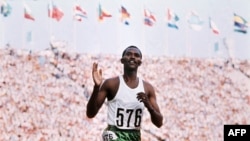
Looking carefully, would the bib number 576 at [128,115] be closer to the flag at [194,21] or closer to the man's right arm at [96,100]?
the man's right arm at [96,100]

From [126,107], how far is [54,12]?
78 centimetres

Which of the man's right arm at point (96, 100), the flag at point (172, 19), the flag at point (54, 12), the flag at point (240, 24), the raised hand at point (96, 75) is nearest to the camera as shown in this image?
the raised hand at point (96, 75)

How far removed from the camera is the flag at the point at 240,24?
3.83 meters

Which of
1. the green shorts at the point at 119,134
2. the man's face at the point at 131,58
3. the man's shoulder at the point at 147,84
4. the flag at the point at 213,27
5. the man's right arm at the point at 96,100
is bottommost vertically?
the green shorts at the point at 119,134

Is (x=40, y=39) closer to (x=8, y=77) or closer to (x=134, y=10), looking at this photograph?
(x=8, y=77)

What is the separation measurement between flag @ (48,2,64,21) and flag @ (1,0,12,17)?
0.26 meters

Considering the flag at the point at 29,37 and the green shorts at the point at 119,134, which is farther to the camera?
the flag at the point at 29,37

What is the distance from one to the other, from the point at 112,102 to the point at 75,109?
0.92 ft

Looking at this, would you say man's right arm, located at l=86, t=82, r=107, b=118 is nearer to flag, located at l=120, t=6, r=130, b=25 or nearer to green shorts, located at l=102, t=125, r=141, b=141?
green shorts, located at l=102, t=125, r=141, b=141

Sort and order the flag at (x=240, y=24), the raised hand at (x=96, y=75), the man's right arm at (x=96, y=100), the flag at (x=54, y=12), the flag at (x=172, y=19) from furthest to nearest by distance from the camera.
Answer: the flag at (x=240, y=24) → the flag at (x=172, y=19) → the flag at (x=54, y=12) → the man's right arm at (x=96, y=100) → the raised hand at (x=96, y=75)

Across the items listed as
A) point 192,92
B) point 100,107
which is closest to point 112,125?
point 100,107

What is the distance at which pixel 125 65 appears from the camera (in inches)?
141

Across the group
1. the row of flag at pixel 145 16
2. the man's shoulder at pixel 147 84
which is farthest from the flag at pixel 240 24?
the man's shoulder at pixel 147 84

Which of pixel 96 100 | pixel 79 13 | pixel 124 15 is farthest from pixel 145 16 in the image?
pixel 96 100
